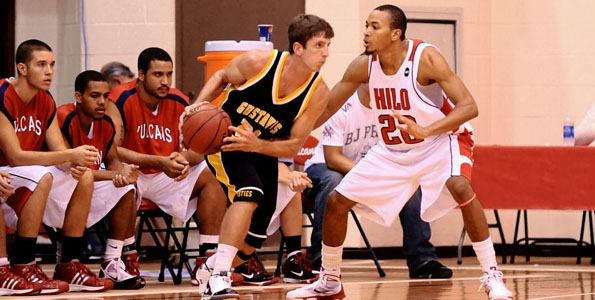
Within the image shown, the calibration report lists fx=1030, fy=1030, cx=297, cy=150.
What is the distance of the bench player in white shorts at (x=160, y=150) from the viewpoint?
6.70 metres

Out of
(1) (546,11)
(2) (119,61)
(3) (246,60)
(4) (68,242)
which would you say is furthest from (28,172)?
(1) (546,11)

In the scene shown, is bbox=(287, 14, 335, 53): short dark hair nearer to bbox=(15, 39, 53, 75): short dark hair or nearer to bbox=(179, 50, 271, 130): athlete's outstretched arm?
bbox=(179, 50, 271, 130): athlete's outstretched arm

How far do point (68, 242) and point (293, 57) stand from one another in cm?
192

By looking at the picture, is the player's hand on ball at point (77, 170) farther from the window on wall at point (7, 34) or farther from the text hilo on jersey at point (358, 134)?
the window on wall at point (7, 34)

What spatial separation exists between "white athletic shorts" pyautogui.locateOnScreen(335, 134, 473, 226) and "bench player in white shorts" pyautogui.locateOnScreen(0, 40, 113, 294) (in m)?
1.59

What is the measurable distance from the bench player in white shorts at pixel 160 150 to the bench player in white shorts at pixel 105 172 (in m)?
0.15

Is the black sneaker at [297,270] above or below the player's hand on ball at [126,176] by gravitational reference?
below

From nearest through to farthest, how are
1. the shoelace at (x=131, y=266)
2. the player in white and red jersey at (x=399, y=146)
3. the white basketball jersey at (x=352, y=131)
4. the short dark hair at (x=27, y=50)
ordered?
the player in white and red jersey at (x=399, y=146) < the short dark hair at (x=27, y=50) < the shoelace at (x=131, y=266) < the white basketball jersey at (x=352, y=131)

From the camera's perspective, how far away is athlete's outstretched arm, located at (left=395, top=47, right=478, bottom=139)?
5.39 m

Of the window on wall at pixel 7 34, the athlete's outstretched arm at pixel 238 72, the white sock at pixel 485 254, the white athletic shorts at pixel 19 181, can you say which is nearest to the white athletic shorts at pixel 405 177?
the white sock at pixel 485 254

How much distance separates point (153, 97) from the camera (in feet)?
22.7

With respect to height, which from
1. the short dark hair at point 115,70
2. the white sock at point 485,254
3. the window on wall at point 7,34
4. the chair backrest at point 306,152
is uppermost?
the window on wall at point 7,34

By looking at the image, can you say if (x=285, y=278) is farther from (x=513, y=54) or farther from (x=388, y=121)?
(x=513, y=54)

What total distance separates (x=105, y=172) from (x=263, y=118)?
1559 mm
